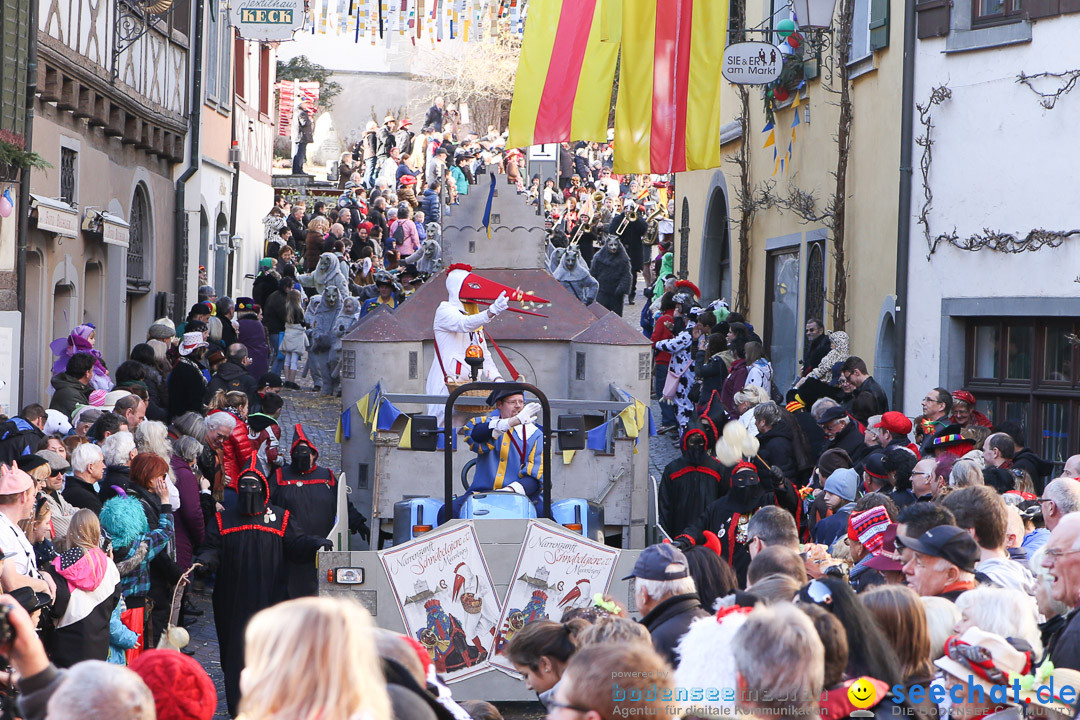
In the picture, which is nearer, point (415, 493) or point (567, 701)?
point (567, 701)

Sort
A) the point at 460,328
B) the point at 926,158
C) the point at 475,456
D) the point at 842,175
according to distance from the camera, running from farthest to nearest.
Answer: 1. the point at 842,175
2. the point at 926,158
3. the point at 460,328
4. the point at 475,456

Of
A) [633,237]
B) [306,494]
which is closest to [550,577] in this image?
[306,494]

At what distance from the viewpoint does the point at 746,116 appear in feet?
63.1

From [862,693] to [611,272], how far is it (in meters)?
18.7

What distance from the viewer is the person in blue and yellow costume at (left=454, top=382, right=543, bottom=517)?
8852 millimetres

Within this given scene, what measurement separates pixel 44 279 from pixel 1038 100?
9.48 meters

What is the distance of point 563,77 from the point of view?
1478 cm

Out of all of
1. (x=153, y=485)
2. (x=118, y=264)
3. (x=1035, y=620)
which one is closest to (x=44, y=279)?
(x=118, y=264)

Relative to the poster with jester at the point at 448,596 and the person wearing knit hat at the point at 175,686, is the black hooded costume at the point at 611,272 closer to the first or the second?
the poster with jester at the point at 448,596

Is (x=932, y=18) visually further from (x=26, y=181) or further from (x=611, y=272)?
(x=611, y=272)

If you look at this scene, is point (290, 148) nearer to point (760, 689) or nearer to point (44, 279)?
point (44, 279)

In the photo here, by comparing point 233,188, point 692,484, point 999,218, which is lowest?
point 692,484

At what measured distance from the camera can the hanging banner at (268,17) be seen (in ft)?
56.6

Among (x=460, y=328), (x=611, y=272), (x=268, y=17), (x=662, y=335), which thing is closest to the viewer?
(x=460, y=328)
